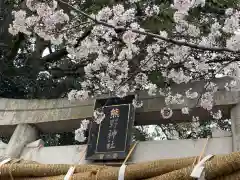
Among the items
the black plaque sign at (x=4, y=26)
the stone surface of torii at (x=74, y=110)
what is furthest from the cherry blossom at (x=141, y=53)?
the black plaque sign at (x=4, y=26)

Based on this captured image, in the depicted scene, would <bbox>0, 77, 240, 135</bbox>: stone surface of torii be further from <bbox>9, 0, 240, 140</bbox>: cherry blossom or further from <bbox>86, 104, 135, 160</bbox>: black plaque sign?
<bbox>86, 104, 135, 160</bbox>: black plaque sign

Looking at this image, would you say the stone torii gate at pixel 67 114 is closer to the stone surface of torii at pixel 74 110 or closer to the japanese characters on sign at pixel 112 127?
the stone surface of torii at pixel 74 110

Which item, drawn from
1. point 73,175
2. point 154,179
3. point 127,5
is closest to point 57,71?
point 127,5

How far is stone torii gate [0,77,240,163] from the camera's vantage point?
289 cm

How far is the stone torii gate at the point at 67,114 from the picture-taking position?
2887 mm

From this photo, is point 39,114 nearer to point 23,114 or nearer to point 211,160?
point 23,114

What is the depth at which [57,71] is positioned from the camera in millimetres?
5250

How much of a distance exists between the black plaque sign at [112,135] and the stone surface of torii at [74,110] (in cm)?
17

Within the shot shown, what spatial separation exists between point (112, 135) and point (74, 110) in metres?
0.55

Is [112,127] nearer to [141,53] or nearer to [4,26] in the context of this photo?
[141,53]

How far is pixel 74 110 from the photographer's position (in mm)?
3297

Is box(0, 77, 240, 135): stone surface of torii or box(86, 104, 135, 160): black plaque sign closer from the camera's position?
box(86, 104, 135, 160): black plaque sign

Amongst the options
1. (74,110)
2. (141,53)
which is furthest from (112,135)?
(141,53)

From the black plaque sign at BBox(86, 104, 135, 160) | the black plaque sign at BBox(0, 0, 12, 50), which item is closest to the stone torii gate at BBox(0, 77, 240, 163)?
the black plaque sign at BBox(86, 104, 135, 160)
